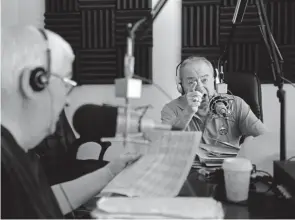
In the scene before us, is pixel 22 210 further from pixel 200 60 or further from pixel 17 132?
pixel 200 60

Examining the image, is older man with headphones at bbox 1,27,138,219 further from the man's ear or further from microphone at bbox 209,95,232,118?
microphone at bbox 209,95,232,118

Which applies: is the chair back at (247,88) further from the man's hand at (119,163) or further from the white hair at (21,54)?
the white hair at (21,54)

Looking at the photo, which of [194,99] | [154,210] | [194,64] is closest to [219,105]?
[194,99]

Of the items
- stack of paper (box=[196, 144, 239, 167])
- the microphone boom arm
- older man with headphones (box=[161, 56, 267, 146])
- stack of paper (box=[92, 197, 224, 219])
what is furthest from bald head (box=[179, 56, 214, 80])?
stack of paper (box=[92, 197, 224, 219])

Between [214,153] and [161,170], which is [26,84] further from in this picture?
[214,153]

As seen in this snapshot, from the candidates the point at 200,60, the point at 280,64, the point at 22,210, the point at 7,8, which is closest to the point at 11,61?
the point at 22,210

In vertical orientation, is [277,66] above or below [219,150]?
above

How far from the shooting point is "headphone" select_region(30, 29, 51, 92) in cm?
57

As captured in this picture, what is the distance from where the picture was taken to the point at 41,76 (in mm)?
576

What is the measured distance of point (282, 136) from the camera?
3.28ft

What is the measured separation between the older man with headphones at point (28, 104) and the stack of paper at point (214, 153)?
0.61 meters

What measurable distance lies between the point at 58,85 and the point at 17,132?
0.10 metres

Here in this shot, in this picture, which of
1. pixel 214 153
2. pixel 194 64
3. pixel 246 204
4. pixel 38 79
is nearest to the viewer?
pixel 38 79

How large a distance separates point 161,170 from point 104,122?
0.36 meters
